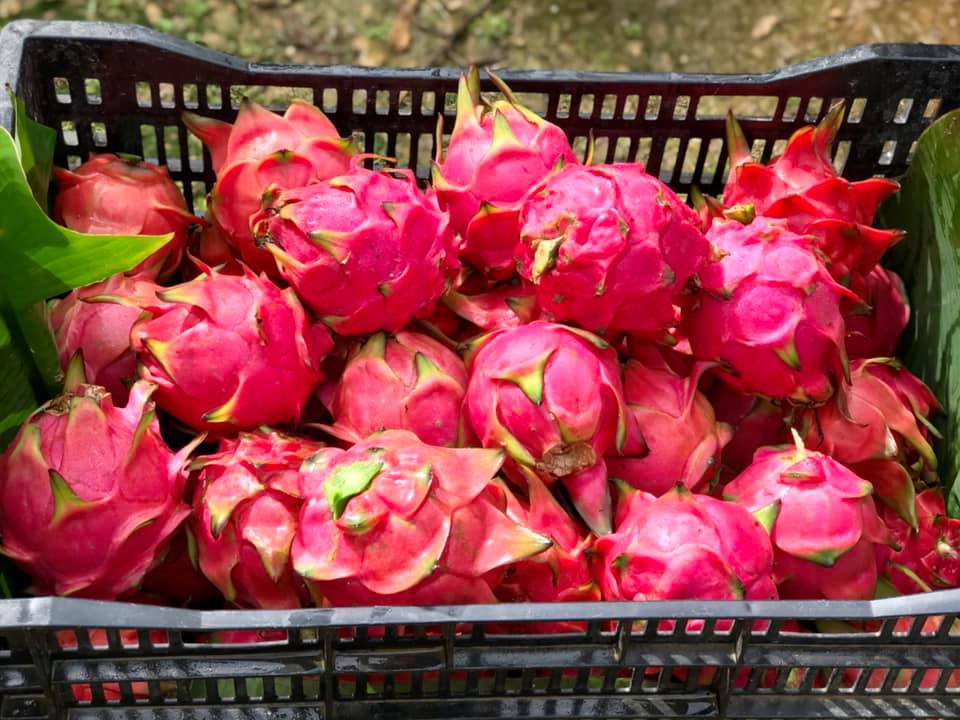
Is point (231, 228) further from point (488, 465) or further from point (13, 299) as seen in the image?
point (488, 465)

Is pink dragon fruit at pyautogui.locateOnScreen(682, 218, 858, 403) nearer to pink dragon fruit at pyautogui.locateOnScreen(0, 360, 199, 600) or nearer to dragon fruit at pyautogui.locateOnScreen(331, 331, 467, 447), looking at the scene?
dragon fruit at pyautogui.locateOnScreen(331, 331, 467, 447)

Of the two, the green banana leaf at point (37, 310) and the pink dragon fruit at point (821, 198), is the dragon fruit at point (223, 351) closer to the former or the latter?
the green banana leaf at point (37, 310)

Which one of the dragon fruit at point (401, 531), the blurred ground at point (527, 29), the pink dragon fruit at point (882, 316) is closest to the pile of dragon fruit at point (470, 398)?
the dragon fruit at point (401, 531)

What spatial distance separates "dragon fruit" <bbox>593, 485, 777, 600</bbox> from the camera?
97cm

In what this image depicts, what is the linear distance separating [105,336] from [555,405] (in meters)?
0.50

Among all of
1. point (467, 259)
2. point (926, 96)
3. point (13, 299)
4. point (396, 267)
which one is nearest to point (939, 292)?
point (926, 96)

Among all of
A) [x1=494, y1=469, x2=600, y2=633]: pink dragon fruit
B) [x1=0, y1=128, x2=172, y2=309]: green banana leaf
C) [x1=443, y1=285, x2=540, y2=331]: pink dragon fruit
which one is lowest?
[x1=494, y1=469, x2=600, y2=633]: pink dragon fruit

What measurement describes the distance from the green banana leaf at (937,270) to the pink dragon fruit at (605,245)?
432mm

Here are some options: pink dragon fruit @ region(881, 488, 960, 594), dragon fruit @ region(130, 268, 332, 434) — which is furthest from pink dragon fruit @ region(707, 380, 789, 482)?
dragon fruit @ region(130, 268, 332, 434)

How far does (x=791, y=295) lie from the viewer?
3.65 feet

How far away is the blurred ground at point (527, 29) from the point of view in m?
2.80

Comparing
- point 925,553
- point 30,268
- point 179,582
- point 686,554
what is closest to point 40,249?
point 30,268

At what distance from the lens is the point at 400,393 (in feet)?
3.60

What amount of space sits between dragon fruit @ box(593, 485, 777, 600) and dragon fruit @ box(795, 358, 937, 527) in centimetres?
20
